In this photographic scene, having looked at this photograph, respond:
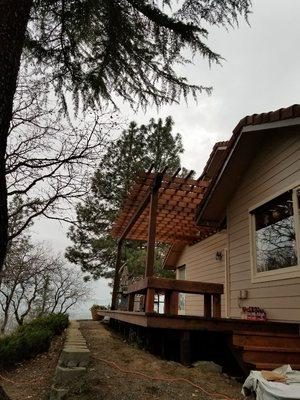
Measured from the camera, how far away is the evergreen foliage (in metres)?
4.03

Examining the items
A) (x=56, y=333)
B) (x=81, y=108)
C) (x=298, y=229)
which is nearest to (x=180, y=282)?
(x=298, y=229)

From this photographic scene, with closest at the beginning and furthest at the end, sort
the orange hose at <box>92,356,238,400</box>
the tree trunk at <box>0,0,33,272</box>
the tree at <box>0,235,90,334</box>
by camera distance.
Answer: the tree trunk at <box>0,0,33,272</box>, the orange hose at <box>92,356,238,400</box>, the tree at <box>0,235,90,334</box>

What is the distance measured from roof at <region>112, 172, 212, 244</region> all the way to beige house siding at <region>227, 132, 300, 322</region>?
0.94 meters

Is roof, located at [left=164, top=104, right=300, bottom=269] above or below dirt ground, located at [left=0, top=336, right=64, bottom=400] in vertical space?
above

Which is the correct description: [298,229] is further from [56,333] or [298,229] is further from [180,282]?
[56,333]

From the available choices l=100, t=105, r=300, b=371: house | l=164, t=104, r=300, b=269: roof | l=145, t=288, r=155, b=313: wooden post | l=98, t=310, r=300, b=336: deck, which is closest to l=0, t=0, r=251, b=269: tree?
l=164, t=104, r=300, b=269: roof

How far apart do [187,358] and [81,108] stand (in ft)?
12.5

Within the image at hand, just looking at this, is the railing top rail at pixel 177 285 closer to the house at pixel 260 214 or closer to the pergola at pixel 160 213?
the pergola at pixel 160 213

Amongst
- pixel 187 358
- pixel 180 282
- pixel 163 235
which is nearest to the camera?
pixel 187 358

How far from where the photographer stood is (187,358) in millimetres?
5133

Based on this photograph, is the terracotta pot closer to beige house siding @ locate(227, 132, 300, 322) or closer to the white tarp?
beige house siding @ locate(227, 132, 300, 322)

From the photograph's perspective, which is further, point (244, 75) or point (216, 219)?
point (216, 219)

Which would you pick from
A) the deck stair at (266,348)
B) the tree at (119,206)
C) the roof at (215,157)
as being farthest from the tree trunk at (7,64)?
the tree at (119,206)

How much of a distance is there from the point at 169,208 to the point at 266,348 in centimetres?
455
